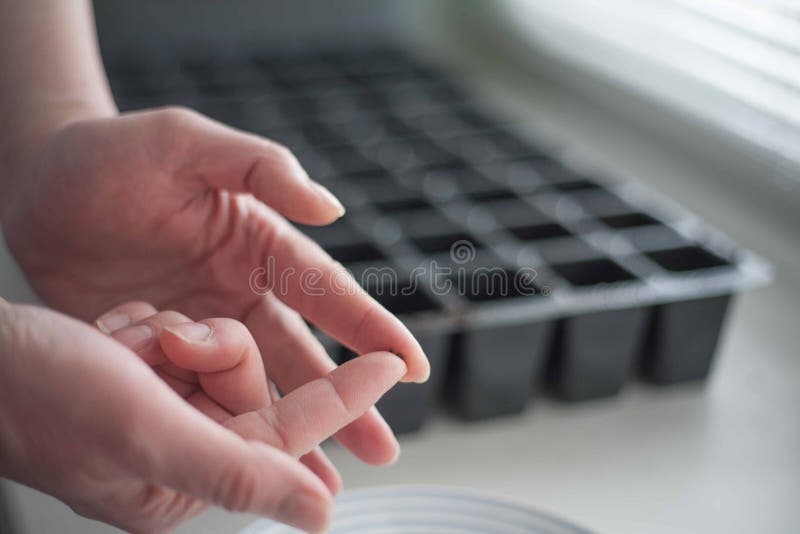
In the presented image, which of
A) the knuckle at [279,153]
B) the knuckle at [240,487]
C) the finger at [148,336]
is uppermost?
the knuckle at [279,153]

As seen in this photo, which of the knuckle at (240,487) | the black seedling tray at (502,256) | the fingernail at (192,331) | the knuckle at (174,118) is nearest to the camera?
the knuckle at (240,487)

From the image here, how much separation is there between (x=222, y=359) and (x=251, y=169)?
0.16 meters

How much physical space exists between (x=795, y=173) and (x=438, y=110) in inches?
23.7

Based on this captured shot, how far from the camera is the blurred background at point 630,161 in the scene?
0.73 metres

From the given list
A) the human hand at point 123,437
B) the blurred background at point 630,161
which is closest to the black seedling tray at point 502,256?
the blurred background at point 630,161

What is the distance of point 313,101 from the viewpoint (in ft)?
4.89

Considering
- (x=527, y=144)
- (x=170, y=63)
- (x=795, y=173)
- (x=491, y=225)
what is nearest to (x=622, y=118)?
(x=527, y=144)

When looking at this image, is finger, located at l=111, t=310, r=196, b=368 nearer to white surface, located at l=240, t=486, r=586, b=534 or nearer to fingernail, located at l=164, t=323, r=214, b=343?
fingernail, located at l=164, t=323, r=214, b=343

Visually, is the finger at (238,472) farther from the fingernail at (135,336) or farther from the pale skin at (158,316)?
the fingernail at (135,336)

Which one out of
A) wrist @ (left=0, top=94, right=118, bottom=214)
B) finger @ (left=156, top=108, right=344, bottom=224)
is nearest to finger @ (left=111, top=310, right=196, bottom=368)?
finger @ (left=156, top=108, right=344, bottom=224)

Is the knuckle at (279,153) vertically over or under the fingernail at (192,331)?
over

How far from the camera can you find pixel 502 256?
0.90 metres

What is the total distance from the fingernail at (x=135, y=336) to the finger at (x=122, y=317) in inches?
1.1

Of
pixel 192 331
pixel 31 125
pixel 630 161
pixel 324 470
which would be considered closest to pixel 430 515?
pixel 324 470
